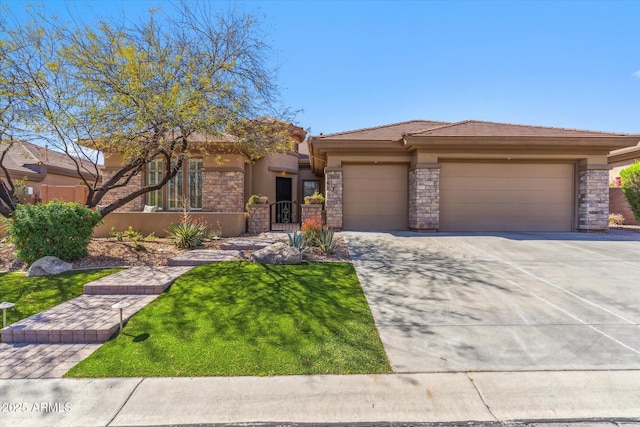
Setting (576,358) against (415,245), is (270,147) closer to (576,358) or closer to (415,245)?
(415,245)

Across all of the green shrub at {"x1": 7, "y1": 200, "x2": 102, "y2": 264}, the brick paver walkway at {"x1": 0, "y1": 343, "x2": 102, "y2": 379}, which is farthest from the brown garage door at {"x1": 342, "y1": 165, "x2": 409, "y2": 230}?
the brick paver walkway at {"x1": 0, "y1": 343, "x2": 102, "y2": 379}

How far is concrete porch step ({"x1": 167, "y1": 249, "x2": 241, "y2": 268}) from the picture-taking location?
23.7 ft

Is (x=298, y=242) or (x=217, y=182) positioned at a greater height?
(x=217, y=182)

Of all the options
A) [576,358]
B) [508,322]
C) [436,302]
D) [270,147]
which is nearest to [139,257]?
[270,147]

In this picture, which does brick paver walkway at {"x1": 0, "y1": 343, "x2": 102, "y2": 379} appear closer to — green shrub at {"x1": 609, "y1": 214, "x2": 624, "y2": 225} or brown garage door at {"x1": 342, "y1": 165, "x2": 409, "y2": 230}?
brown garage door at {"x1": 342, "y1": 165, "x2": 409, "y2": 230}

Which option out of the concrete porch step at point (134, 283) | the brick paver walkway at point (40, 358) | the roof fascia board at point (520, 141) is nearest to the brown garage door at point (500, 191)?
the roof fascia board at point (520, 141)

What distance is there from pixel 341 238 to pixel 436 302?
18.7ft

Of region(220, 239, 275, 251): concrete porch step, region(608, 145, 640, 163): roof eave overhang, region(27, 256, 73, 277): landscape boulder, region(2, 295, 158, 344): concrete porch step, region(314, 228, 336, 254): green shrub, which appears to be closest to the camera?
region(2, 295, 158, 344): concrete porch step

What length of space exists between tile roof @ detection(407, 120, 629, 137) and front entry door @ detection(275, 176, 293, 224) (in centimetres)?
727

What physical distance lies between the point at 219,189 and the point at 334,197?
5.06 m

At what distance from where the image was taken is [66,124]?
738 centimetres

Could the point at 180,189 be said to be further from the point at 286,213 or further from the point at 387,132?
the point at 387,132

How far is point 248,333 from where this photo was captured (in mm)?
3881

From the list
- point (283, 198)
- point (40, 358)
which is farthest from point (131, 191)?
point (40, 358)
